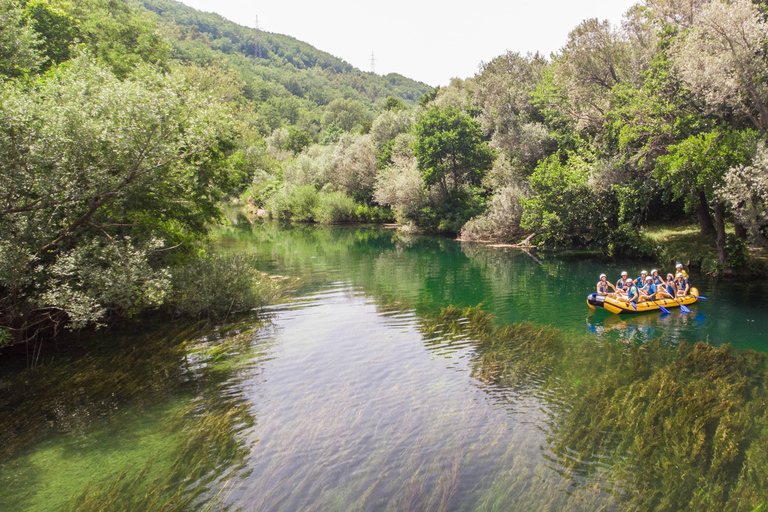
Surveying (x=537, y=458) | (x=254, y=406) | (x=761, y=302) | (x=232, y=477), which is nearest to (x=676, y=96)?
(x=761, y=302)

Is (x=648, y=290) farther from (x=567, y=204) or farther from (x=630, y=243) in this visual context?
(x=567, y=204)

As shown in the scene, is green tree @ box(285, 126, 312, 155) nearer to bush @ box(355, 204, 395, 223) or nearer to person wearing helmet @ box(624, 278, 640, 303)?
bush @ box(355, 204, 395, 223)

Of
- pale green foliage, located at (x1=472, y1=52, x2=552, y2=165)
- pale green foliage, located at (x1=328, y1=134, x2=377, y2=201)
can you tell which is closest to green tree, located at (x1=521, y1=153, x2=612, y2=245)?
pale green foliage, located at (x1=472, y1=52, x2=552, y2=165)

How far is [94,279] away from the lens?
12.1 meters

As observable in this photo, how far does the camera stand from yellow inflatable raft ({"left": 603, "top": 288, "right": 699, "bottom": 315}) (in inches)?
675

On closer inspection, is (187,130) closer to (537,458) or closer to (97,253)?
(97,253)

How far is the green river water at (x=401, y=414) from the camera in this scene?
7242mm

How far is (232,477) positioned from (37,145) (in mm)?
8315

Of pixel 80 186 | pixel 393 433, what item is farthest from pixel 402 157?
pixel 393 433

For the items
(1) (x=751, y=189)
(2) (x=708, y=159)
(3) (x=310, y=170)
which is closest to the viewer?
(1) (x=751, y=189)

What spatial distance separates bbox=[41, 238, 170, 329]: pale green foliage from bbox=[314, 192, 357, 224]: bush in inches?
1751

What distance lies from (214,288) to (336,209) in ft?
137

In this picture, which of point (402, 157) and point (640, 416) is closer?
point (640, 416)

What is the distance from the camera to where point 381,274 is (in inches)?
1033
